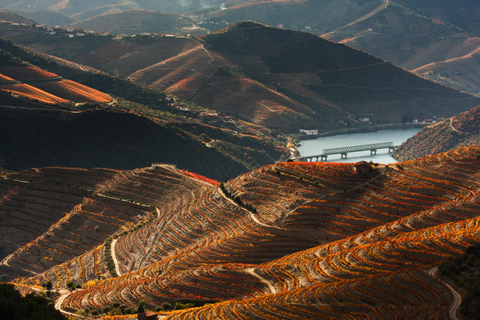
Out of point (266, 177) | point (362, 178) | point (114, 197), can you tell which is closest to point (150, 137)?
point (114, 197)

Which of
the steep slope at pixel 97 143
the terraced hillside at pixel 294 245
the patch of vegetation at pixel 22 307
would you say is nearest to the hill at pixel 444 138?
the steep slope at pixel 97 143

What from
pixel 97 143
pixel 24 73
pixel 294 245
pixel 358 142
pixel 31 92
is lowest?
pixel 358 142

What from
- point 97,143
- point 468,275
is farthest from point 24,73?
point 468,275

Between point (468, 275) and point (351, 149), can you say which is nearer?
point (468, 275)

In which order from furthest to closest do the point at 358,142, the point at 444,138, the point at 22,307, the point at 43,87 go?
the point at 358,142 < the point at 444,138 < the point at 43,87 < the point at 22,307

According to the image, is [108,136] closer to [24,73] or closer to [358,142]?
[24,73]

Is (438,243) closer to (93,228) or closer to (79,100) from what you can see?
(93,228)

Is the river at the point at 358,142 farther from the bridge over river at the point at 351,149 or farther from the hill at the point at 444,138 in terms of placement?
the hill at the point at 444,138
